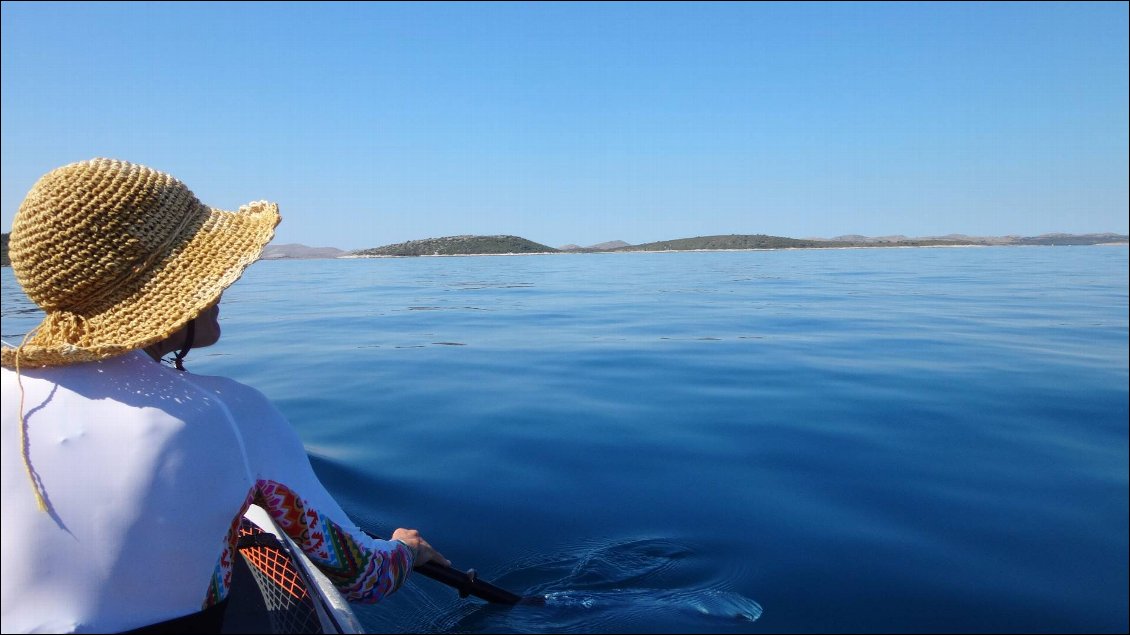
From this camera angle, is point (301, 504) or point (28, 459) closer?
point (28, 459)

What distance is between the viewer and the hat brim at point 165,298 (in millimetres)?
1347

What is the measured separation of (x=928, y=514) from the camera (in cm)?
363

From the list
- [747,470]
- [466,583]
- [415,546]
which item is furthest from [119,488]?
[747,470]

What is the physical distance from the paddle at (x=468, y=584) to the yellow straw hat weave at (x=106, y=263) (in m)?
1.26

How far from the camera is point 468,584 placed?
2668mm

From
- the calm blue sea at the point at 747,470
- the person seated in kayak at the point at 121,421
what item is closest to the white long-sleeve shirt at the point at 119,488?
the person seated in kayak at the point at 121,421

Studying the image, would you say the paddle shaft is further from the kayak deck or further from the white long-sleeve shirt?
the white long-sleeve shirt

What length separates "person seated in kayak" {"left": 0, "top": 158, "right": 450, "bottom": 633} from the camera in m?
1.31

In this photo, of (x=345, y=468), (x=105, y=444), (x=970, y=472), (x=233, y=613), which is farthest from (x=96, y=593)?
(x=970, y=472)

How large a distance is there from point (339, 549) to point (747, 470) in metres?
3.25

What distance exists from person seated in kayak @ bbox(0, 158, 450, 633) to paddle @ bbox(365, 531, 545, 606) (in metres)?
0.92

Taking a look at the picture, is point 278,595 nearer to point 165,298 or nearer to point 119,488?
point 119,488

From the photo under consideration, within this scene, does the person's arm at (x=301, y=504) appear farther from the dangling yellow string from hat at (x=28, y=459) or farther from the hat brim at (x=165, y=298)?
the dangling yellow string from hat at (x=28, y=459)

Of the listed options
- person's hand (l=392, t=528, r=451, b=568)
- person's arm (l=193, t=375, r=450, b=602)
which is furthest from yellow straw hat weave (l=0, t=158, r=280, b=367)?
person's hand (l=392, t=528, r=451, b=568)
